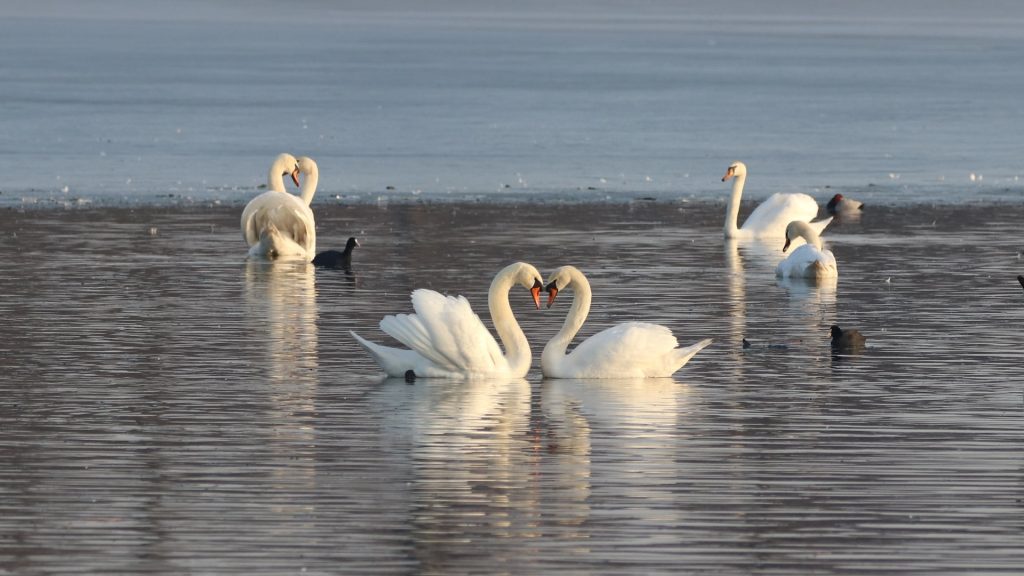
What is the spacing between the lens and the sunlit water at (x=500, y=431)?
28.2 ft

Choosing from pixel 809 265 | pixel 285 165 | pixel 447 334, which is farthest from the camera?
pixel 285 165

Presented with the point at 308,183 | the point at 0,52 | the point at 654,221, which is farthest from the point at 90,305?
the point at 0,52

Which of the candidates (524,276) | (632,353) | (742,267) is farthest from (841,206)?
(632,353)

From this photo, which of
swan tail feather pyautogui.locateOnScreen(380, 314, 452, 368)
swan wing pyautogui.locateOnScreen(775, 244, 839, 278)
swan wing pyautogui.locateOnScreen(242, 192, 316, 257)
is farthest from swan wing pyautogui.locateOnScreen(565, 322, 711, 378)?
swan wing pyautogui.locateOnScreen(242, 192, 316, 257)

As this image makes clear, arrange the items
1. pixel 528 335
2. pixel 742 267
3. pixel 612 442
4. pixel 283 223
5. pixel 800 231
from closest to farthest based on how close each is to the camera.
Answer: pixel 612 442 < pixel 528 335 < pixel 742 267 < pixel 800 231 < pixel 283 223

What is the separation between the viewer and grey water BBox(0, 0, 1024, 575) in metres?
8.87

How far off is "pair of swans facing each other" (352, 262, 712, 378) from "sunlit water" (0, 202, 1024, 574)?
143 mm

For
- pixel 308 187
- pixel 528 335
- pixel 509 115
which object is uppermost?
pixel 509 115

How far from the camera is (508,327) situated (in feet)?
45.8

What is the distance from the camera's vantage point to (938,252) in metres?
22.2

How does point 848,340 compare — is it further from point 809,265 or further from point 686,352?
point 809,265

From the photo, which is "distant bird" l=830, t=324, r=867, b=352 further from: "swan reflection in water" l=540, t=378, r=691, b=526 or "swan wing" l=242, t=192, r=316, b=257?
"swan wing" l=242, t=192, r=316, b=257

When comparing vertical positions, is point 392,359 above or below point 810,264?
below

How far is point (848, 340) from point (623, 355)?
6.31 feet
